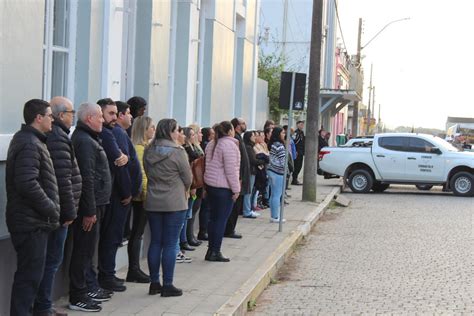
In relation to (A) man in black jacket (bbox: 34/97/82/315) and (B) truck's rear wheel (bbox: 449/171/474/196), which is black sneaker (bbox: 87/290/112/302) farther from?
(B) truck's rear wheel (bbox: 449/171/474/196)

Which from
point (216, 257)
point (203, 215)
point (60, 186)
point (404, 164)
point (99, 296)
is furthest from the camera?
point (404, 164)

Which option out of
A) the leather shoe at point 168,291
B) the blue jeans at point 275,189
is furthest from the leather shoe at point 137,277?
the blue jeans at point 275,189

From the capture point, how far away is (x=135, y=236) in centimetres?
845

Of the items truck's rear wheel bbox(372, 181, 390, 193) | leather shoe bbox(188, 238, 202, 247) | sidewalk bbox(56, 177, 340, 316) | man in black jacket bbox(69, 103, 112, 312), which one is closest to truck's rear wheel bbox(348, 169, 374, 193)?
truck's rear wheel bbox(372, 181, 390, 193)

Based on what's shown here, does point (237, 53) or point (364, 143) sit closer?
point (237, 53)

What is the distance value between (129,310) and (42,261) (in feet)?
4.76

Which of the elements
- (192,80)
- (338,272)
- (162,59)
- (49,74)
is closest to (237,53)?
(192,80)

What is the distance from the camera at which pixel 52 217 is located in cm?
575

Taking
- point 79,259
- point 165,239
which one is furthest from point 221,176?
point 79,259

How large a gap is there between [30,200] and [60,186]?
1.53 ft

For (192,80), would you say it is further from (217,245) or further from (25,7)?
(25,7)

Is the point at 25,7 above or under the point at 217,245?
above

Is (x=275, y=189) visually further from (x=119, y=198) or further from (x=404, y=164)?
(x=404, y=164)

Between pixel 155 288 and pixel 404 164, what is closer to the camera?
pixel 155 288
